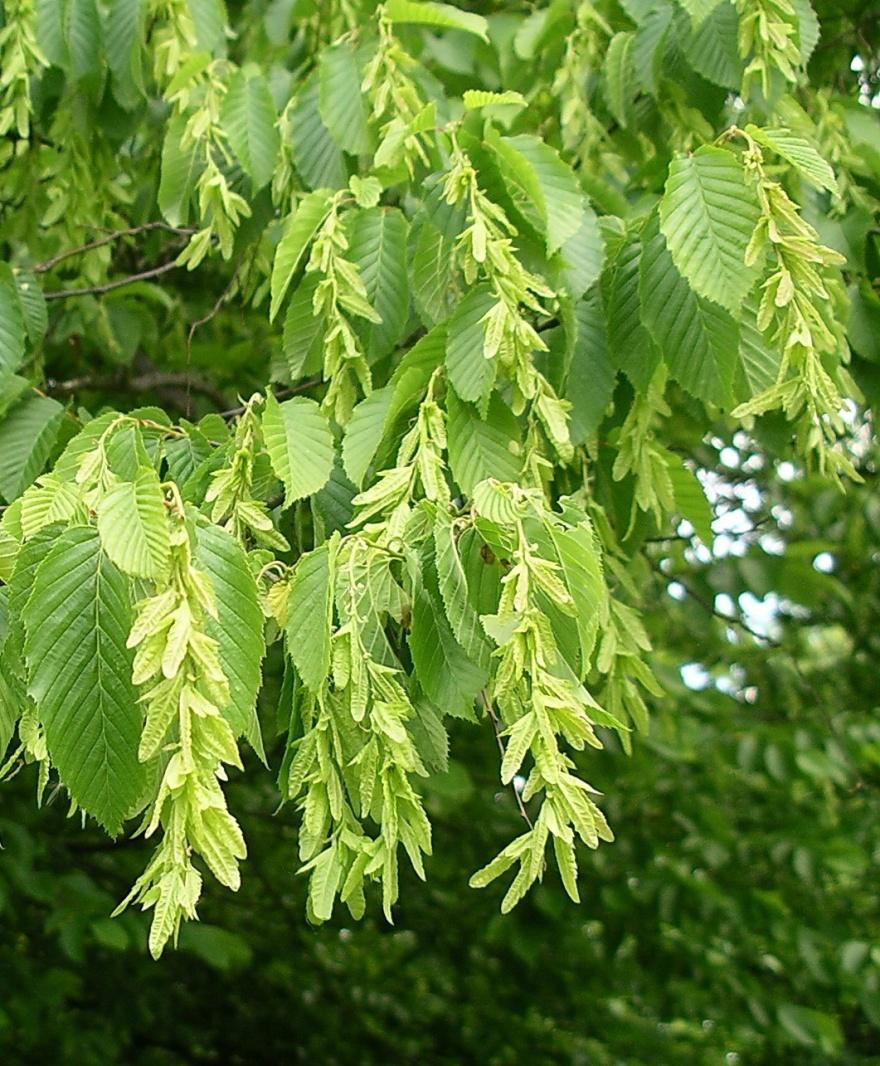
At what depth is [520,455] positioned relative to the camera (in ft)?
4.59

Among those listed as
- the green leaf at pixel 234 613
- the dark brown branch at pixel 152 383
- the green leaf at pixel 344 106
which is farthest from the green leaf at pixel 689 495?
the dark brown branch at pixel 152 383

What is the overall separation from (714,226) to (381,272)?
439mm

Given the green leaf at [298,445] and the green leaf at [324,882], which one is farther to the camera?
the green leaf at [298,445]

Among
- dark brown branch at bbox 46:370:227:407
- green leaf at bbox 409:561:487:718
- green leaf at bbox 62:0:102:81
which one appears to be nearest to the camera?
green leaf at bbox 409:561:487:718

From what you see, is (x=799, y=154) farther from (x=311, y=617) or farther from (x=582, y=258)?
(x=311, y=617)

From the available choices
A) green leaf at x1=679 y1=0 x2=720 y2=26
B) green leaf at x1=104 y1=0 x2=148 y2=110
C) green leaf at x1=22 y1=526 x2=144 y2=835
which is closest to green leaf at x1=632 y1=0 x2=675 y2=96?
green leaf at x1=679 y1=0 x2=720 y2=26

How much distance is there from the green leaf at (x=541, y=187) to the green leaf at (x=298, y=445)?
0.34 meters

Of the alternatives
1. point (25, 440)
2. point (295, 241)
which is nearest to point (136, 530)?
point (295, 241)

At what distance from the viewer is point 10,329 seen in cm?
183

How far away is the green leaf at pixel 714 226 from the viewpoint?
1371 millimetres

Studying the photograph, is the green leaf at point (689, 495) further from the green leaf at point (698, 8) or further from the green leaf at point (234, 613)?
the green leaf at point (234, 613)

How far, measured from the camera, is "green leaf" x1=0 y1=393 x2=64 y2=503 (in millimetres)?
1738

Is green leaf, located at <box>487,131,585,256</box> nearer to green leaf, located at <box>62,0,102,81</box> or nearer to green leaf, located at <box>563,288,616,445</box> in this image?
green leaf, located at <box>563,288,616,445</box>

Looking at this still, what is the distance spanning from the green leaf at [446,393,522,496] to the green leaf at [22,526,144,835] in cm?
41
